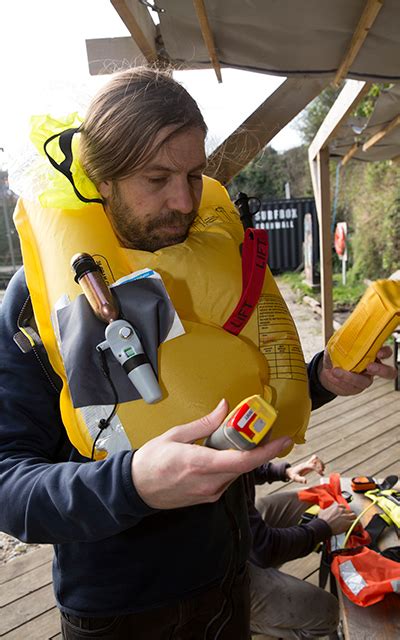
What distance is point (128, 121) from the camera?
3.46 feet

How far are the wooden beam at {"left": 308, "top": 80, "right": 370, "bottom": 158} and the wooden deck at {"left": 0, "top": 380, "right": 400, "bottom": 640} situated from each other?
7.71ft

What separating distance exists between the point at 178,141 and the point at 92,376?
529mm

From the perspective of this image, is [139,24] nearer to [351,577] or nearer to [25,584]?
[351,577]

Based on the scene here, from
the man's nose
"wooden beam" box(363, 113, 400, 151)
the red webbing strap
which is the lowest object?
the red webbing strap

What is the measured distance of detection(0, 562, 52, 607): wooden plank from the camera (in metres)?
2.45

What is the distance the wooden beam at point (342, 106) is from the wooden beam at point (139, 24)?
1341 millimetres

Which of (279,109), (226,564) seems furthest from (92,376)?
(279,109)

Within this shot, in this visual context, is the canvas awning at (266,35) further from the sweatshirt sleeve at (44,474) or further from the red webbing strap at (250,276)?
the sweatshirt sleeve at (44,474)

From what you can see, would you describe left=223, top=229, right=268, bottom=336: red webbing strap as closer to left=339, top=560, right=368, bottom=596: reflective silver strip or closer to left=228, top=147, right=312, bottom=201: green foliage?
left=339, top=560, right=368, bottom=596: reflective silver strip

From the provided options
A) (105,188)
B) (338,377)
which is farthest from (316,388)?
(105,188)

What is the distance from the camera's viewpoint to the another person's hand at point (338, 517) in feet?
6.47

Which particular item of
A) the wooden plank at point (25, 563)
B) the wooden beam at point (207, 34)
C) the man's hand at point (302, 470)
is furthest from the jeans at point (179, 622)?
the wooden beam at point (207, 34)

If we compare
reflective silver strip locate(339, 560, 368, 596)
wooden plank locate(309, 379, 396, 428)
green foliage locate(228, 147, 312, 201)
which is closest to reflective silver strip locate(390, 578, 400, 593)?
reflective silver strip locate(339, 560, 368, 596)

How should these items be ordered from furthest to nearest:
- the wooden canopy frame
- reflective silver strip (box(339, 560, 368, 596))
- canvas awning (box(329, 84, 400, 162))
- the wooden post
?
the wooden post
the wooden canopy frame
canvas awning (box(329, 84, 400, 162))
reflective silver strip (box(339, 560, 368, 596))
